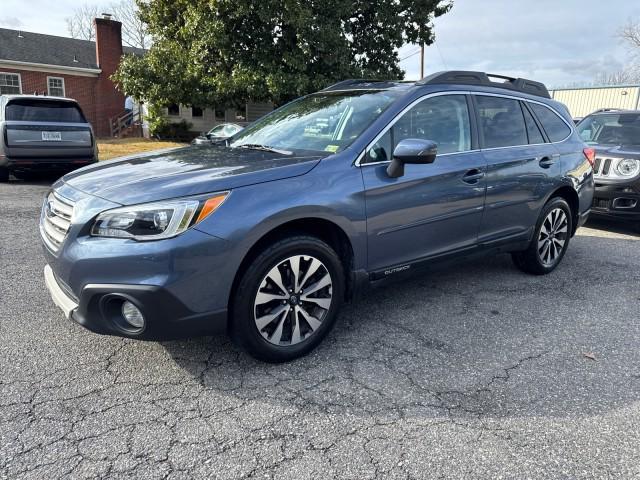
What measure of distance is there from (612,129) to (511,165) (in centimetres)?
516

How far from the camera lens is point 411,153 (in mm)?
3158

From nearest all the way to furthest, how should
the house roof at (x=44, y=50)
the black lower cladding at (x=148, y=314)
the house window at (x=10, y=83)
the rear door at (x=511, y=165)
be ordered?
the black lower cladding at (x=148, y=314) < the rear door at (x=511, y=165) < the house window at (x=10, y=83) < the house roof at (x=44, y=50)

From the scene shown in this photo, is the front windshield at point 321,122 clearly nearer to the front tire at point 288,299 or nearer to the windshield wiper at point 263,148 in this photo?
the windshield wiper at point 263,148

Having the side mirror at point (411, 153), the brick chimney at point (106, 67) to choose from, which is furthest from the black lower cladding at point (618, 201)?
the brick chimney at point (106, 67)

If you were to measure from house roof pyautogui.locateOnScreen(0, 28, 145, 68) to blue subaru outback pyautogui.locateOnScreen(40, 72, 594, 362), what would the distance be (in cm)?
2684

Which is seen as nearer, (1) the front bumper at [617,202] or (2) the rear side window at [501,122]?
(2) the rear side window at [501,122]

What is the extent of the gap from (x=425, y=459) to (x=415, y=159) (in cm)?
178

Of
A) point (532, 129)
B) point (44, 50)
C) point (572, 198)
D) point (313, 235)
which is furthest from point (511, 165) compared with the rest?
A: point (44, 50)

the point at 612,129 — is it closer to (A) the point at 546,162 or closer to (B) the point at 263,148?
(A) the point at 546,162

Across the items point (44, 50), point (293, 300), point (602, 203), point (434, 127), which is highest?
point (44, 50)

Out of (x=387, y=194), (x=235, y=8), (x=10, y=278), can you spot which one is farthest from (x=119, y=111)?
(x=387, y=194)

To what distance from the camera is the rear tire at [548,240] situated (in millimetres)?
4703

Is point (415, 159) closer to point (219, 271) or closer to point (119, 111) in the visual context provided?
point (219, 271)

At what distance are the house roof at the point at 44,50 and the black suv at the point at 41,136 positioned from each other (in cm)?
1994
